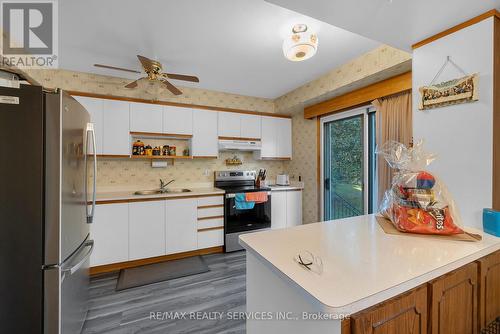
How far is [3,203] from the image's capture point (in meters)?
1.08

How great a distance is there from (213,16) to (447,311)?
7.62 ft

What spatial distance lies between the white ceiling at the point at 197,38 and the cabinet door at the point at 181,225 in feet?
5.85

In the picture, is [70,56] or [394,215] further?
[70,56]

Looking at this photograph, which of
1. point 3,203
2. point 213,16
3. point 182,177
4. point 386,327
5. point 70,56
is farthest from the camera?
point 182,177

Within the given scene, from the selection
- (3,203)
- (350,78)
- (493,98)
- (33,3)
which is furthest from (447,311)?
(33,3)

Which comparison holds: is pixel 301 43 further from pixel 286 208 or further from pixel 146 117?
pixel 286 208

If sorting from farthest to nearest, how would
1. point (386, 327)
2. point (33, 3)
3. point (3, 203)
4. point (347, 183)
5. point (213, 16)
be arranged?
point (347, 183)
point (213, 16)
point (33, 3)
point (3, 203)
point (386, 327)

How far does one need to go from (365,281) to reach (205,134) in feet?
9.74

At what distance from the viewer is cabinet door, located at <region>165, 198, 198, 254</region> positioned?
278 cm

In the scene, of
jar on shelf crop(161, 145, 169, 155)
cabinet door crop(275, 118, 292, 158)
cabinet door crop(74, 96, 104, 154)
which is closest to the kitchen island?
jar on shelf crop(161, 145, 169, 155)

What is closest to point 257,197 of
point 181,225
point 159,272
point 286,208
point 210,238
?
point 286,208

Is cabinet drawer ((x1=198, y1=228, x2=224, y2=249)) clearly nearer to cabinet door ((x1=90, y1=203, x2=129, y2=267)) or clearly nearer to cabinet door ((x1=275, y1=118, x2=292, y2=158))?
cabinet door ((x1=90, y1=203, x2=129, y2=267))

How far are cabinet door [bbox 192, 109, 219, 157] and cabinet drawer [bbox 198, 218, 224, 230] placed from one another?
1005 mm

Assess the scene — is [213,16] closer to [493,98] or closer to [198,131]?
[198,131]
